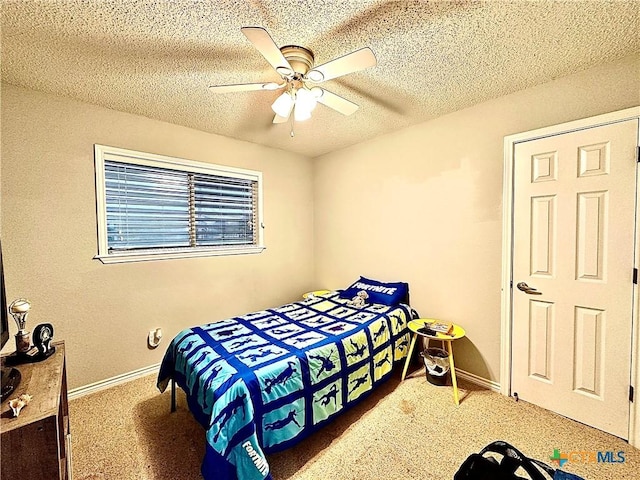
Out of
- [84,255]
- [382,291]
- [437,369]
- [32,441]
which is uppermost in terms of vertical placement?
[84,255]

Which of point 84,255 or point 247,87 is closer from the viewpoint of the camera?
point 247,87

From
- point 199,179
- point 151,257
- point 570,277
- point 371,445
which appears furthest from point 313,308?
point 570,277

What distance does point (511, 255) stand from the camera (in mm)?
2178

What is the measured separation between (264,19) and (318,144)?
199cm

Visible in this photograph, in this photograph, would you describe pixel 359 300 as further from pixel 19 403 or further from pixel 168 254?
pixel 19 403

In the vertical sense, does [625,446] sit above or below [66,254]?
below

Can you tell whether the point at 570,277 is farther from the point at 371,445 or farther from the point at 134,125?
the point at 134,125

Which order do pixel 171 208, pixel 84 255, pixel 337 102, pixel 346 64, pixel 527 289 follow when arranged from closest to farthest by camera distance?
pixel 346 64 < pixel 337 102 < pixel 527 289 < pixel 84 255 < pixel 171 208

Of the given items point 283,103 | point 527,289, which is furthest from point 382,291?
point 283,103

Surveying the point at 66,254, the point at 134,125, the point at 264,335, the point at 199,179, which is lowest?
the point at 264,335

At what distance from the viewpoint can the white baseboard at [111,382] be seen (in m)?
2.21

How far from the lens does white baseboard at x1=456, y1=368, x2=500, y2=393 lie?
2.28m

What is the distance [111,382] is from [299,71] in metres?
2.99

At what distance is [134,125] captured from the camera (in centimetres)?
246
